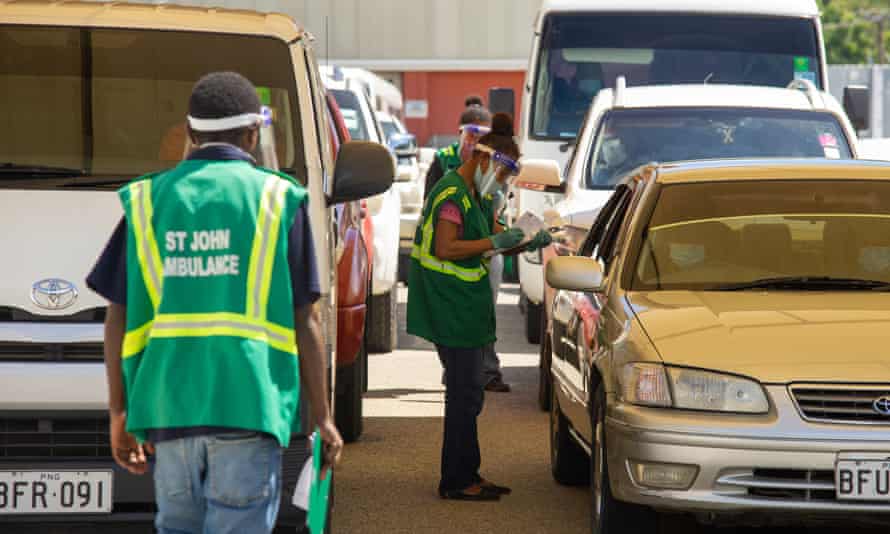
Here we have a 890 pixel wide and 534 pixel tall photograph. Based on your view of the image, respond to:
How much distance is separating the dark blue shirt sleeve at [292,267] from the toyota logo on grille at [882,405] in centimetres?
249

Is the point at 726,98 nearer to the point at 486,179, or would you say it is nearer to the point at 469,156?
the point at 469,156

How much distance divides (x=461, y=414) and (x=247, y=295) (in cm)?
425

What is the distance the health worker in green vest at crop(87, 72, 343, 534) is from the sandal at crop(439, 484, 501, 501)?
13.3 ft

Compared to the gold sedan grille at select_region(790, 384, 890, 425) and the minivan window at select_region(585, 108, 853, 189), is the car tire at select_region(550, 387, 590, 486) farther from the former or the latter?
the minivan window at select_region(585, 108, 853, 189)

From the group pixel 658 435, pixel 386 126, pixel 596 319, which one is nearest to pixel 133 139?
pixel 596 319

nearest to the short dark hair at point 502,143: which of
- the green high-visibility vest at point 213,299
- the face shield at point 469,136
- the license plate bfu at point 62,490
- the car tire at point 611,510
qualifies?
the car tire at point 611,510

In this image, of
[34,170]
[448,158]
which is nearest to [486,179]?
[34,170]

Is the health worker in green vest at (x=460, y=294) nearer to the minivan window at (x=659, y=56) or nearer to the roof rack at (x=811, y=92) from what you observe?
the roof rack at (x=811, y=92)

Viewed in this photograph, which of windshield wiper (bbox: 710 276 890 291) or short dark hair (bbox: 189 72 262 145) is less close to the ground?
short dark hair (bbox: 189 72 262 145)

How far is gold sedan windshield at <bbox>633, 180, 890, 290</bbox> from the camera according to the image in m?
7.91

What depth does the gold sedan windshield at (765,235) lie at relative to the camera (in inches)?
311

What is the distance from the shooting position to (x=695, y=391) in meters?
6.81

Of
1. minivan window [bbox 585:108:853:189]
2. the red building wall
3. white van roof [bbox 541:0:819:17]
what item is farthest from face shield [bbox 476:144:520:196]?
the red building wall

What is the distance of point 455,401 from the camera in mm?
8992
